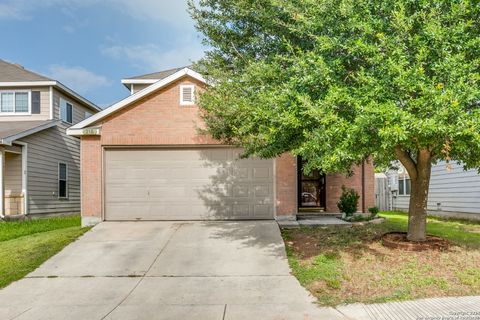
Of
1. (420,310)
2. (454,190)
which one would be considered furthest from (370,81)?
(454,190)

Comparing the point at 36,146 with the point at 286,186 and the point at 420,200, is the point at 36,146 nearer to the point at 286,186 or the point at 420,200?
the point at 286,186

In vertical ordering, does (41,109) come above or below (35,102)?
below

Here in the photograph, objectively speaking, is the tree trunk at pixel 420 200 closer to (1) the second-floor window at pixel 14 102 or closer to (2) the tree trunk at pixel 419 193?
(2) the tree trunk at pixel 419 193

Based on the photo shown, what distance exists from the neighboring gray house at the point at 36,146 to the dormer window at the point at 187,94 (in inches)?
276

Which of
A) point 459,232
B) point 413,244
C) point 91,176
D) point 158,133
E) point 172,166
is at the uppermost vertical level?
Result: point 158,133

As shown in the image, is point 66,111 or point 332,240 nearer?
point 332,240

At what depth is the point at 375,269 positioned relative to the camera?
6.61m

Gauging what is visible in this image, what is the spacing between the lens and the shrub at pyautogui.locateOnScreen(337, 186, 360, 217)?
1172 centimetres

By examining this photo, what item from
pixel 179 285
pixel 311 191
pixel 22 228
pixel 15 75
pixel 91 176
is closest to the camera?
pixel 179 285

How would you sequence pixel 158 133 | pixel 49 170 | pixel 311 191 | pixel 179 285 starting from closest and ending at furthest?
pixel 179 285, pixel 158 133, pixel 311 191, pixel 49 170

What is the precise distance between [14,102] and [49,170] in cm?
356

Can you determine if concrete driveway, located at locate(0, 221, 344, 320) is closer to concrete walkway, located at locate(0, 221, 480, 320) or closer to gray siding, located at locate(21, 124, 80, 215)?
concrete walkway, located at locate(0, 221, 480, 320)

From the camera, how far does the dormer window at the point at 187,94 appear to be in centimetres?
1173

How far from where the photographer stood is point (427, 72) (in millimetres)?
5691
